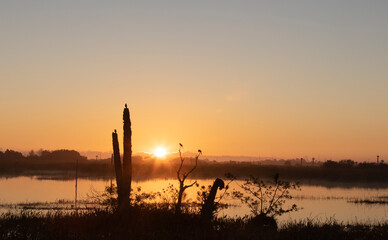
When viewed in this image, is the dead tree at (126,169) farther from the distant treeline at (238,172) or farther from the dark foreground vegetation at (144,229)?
the distant treeline at (238,172)

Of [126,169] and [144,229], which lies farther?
[126,169]

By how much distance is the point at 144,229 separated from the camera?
19000 millimetres

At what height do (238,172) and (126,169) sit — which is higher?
(126,169)

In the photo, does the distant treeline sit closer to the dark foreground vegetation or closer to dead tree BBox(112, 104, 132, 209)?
dead tree BBox(112, 104, 132, 209)

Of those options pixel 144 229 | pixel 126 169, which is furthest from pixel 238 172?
pixel 144 229

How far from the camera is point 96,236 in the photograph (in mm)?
17172

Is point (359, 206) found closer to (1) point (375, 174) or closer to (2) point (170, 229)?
(2) point (170, 229)

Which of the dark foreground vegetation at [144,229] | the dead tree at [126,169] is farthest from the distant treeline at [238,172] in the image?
the dark foreground vegetation at [144,229]

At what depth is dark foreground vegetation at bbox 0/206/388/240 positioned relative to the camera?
17031mm

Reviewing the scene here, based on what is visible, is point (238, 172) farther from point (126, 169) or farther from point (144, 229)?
point (144, 229)

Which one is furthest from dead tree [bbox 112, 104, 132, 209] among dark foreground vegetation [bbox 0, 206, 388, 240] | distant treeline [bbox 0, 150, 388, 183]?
distant treeline [bbox 0, 150, 388, 183]

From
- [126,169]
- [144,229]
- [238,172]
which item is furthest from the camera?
[238,172]

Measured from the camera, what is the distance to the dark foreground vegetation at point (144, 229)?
55.9 feet

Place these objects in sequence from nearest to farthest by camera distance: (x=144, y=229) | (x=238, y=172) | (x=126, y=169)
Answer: (x=144, y=229)
(x=126, y=169)
(x=238, y=172)
